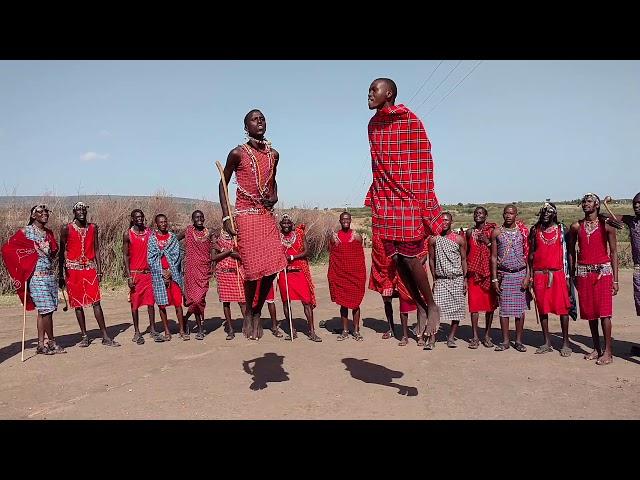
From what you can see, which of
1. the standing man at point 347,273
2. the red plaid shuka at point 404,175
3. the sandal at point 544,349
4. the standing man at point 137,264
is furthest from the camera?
the standing man at point 347,273

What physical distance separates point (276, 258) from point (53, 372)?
15.5 feet

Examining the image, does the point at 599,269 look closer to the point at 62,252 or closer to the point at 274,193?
the point at 274,193

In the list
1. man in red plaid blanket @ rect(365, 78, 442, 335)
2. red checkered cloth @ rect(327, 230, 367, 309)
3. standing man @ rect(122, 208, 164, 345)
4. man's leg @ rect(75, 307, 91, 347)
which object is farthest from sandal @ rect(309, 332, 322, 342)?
man in red plaid blanket @ rect(365, 78, 442, 335)

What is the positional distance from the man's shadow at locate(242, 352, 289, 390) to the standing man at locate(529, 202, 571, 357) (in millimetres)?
4045

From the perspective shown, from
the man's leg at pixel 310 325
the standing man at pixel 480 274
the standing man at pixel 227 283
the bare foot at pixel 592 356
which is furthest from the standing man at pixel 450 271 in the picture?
the standing man at pixel 227 283

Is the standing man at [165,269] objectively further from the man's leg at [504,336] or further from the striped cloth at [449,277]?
the man's leg at [504,336]

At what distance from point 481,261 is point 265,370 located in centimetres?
395

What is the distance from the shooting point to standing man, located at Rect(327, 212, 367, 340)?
32.7 feet

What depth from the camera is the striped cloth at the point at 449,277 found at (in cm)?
885

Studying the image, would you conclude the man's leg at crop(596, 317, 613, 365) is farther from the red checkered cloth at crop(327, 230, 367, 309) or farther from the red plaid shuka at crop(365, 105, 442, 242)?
the red plaid shuka at crop(365, 105, 442, 242)

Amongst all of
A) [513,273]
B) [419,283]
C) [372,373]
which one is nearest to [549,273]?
[513,273]

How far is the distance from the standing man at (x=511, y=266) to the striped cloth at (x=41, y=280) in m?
7.16

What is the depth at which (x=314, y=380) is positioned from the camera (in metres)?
7.09
